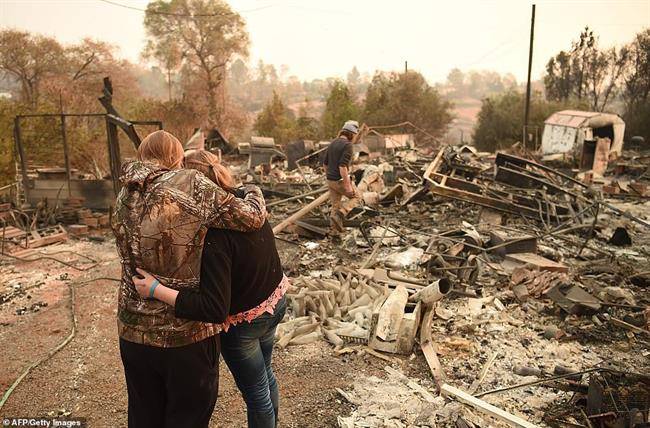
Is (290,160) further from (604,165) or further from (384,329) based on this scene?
(384,329)

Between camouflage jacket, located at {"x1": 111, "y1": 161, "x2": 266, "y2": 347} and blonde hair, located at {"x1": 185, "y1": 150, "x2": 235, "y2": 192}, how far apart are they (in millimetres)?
226

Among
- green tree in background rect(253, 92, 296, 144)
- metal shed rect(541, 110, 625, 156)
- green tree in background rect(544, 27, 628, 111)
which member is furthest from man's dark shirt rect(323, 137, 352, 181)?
green tree in background rect(544, 27, 628, 111)

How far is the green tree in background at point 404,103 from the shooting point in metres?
30.3

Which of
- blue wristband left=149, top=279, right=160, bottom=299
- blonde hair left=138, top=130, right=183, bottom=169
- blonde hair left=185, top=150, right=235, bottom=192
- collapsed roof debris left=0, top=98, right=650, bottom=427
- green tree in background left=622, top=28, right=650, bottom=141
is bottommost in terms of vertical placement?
collapsed roof debris left=0, top=98, right=650, bottom=427

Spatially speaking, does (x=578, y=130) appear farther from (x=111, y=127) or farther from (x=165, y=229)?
(x=165, y=229)

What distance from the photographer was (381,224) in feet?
30.2

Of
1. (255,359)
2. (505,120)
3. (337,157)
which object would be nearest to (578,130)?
(505,120)

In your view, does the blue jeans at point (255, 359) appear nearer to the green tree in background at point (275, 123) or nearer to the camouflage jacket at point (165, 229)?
the camouflage jacket at point (165, 229)

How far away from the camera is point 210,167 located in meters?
2.18

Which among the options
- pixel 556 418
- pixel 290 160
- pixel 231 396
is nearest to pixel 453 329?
pixel 556 418

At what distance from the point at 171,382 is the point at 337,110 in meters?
26.9

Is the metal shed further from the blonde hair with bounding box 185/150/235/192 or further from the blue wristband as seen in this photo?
the blue wristband

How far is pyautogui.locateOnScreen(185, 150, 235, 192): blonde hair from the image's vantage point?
217 centimetres

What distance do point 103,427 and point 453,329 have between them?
3.41 metres
